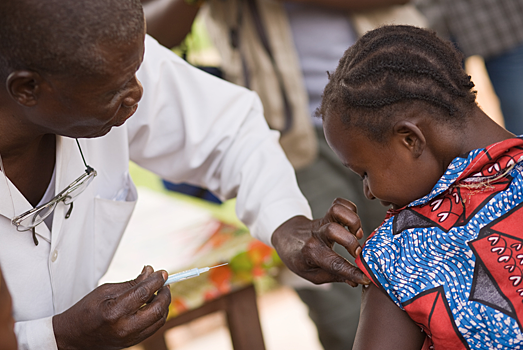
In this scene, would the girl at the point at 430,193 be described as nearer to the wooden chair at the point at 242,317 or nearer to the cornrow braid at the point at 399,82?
the cornrow braid at the point at 399,82

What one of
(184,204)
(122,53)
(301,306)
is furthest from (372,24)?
(301,306)

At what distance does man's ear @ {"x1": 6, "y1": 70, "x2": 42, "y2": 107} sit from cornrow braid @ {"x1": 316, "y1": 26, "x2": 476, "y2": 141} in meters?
0.56

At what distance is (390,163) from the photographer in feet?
3.52

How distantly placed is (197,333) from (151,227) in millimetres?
1403

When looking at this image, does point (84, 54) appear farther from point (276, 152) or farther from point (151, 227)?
point (151, 227)

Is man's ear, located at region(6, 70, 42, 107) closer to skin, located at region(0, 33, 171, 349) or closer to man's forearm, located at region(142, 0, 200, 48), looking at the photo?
skin, located at region(0, 33, 171, 349)

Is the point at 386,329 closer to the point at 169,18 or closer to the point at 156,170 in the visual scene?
the point at 156,170

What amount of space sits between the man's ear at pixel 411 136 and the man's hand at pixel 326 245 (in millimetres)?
199

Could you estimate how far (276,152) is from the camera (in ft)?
5.08

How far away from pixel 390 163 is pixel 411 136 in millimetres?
67

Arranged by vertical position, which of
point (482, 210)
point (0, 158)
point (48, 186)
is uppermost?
point (482, 210)

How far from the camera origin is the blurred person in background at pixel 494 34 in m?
2.46

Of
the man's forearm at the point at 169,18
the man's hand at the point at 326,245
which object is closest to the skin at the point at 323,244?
the man's hand at the point at 326,245

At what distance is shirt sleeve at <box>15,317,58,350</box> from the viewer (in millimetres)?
1128
